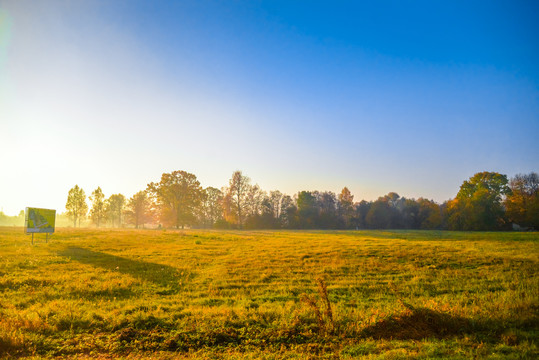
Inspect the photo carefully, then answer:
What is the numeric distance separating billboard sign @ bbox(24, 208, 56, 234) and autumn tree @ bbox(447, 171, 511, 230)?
79.0 meters

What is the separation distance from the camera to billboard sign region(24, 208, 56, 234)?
26.4 metres

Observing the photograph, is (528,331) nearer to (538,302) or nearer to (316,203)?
(538,302)

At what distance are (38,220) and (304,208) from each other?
73.7 meters

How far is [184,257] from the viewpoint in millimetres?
19859

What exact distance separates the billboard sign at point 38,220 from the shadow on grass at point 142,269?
1018 centimetres

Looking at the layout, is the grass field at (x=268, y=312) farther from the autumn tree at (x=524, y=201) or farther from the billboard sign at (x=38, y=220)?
the autumn tree at (x=524, y=201)

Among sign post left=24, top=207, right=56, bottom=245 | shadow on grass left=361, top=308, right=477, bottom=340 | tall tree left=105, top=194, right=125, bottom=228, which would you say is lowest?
shadow on grass left=361, top=308, right=477, bottom=340

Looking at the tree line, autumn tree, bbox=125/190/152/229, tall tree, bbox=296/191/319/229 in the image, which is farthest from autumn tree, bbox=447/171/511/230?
autumn tree, bbox=125/190/152/229

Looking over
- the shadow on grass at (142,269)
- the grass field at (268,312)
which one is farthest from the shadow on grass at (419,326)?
the shadow on grass at (142,269)

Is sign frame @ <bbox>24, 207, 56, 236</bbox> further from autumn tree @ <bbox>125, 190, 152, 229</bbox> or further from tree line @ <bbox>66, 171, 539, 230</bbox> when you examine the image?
autumn tree @ <bbox>125, 190, 152, 229</bbox>

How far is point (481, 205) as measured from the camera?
64500 millimetres

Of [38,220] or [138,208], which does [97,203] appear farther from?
[38,220]

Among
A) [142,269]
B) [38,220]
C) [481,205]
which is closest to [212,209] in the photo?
[38,220]

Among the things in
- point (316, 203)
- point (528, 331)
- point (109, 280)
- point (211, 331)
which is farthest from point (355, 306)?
point (316, 203)
